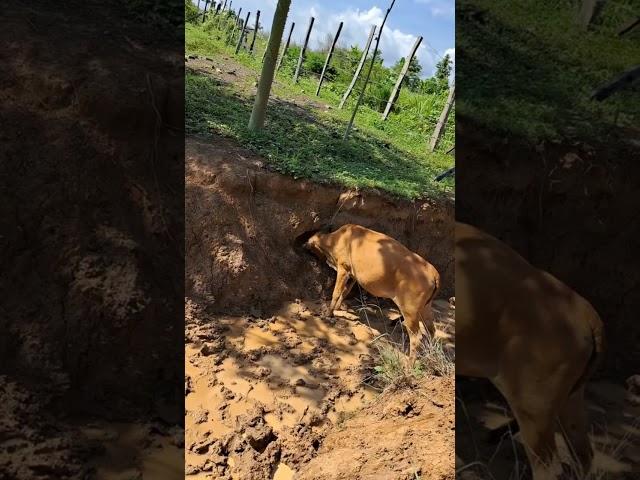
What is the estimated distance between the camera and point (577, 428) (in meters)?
1.53

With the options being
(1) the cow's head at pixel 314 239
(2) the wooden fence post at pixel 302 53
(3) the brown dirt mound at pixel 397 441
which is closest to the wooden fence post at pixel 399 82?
(2) the wooden fence post at pixel 302 53

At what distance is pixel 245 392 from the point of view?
518cm

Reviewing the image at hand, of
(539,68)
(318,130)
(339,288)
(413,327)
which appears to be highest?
(539,68)

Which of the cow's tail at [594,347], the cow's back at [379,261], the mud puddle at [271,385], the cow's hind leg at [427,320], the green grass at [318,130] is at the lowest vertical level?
the mud puddle at [271,385]

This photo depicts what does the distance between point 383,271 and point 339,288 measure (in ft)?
2.76

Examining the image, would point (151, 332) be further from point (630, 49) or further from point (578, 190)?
point (630, 49)

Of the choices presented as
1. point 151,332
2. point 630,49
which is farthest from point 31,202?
point 630,49

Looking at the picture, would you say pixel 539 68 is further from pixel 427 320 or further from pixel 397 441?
pixel 427 320

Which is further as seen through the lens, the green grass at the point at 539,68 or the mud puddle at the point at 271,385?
the mud puddle at the point at 271,385

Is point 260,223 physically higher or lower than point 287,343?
higher

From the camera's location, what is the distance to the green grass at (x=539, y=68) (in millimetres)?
1559

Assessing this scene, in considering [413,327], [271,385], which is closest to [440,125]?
[413,327]

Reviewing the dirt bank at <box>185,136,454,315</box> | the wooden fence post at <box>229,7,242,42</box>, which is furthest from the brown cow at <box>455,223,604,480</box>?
the wooden fence post at <box>229,7,242,42</box>

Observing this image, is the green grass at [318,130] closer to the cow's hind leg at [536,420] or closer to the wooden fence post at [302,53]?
the wooden fence post at [302,53]
